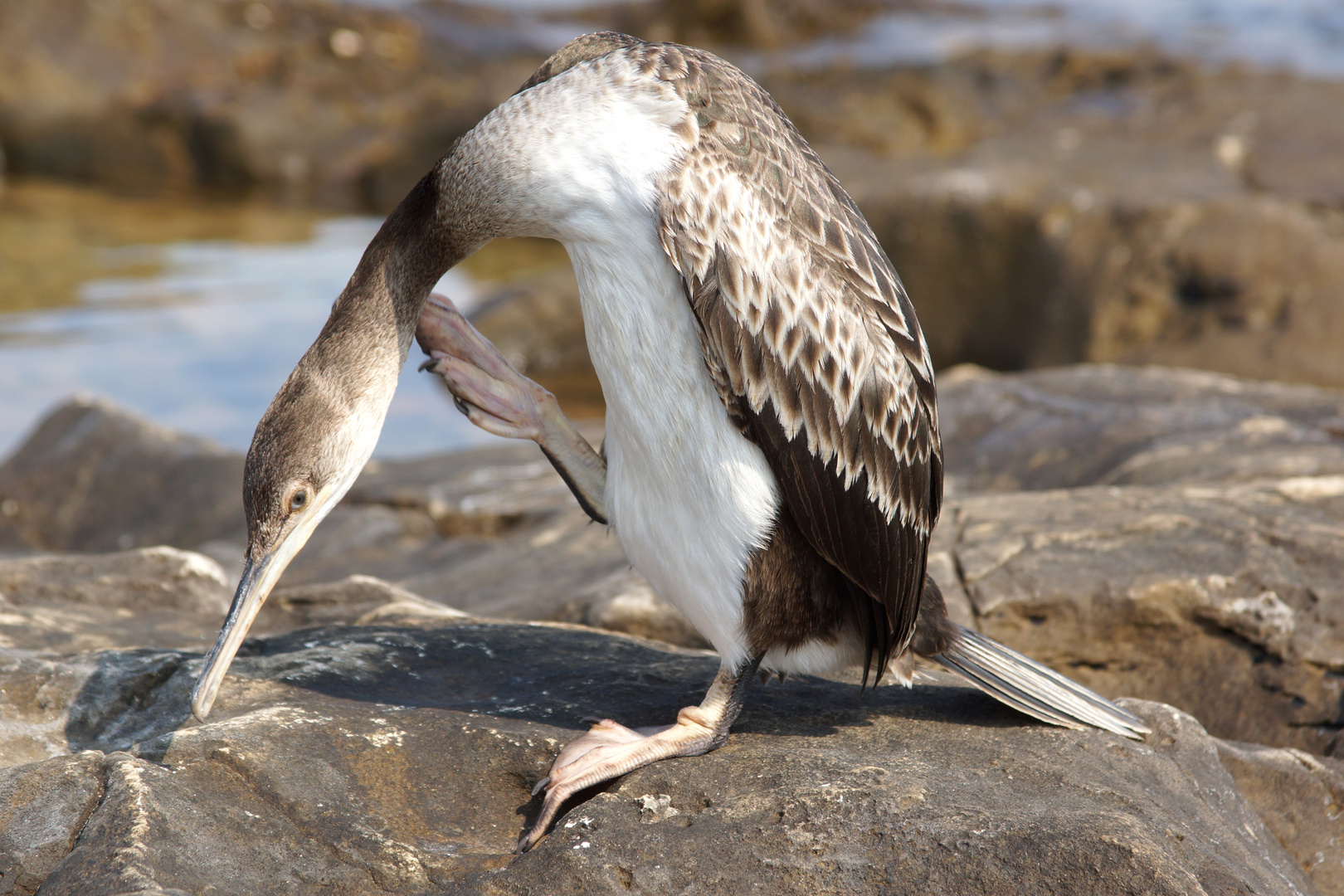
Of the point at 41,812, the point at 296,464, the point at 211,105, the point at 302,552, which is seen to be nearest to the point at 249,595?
the point at 296,464

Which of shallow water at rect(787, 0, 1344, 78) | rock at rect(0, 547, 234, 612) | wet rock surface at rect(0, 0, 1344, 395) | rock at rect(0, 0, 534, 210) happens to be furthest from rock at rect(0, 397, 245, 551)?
shallow water at rect(787, 0, 1344, 78)

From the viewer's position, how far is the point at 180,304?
12.0 m

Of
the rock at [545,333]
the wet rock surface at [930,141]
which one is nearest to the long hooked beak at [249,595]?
the wet rock surface at [930,141]

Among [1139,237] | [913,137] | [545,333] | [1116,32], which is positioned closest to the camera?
[1139,237]

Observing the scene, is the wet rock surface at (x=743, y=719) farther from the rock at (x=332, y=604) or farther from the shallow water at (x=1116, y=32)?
the shallow water at (x=1116, y=32)

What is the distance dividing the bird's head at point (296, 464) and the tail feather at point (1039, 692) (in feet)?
5.67

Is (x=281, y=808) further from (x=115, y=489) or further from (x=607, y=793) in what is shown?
(x=115, y=489)

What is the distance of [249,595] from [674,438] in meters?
1.13

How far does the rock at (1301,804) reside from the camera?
3.47 m

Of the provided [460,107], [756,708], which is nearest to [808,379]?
[756,708]

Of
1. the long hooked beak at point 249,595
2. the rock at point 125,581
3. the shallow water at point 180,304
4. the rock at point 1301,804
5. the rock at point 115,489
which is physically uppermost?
the long hooked beak at point 249,595

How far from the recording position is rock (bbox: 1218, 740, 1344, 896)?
11.4 feet

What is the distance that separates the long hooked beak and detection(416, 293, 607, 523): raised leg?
0.63 m

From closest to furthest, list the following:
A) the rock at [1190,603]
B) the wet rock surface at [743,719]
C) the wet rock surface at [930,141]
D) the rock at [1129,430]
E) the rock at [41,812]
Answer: the rock at [41,812], the wet rock surface at [743,719], the rock at [1190,603], the rock at [1129,430], the wet rock surface at [930,141]
